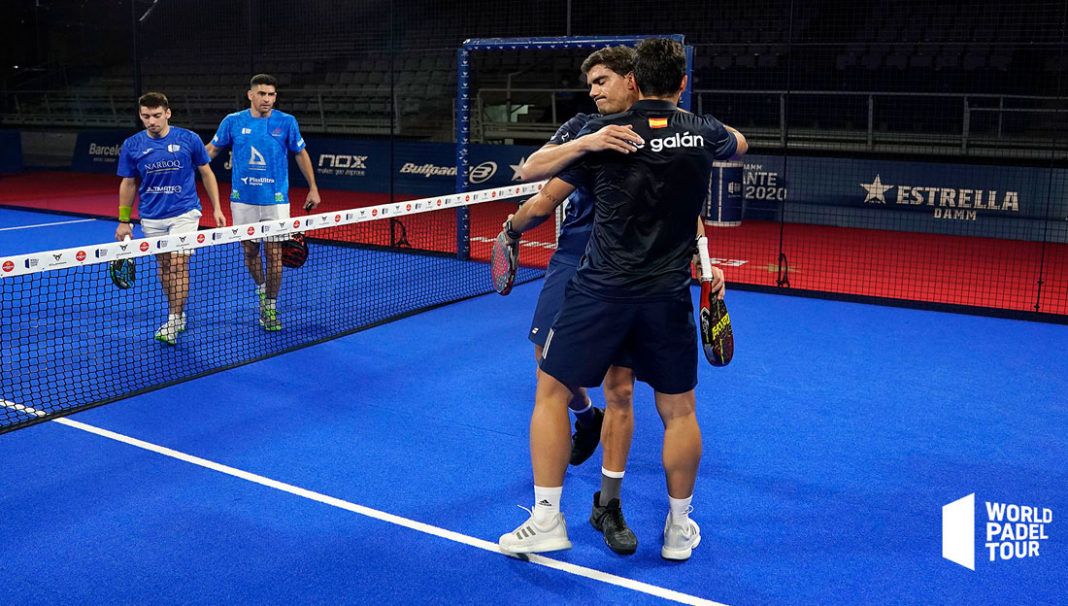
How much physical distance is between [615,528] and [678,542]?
302 millimetres

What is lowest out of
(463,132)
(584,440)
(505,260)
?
(584,440)

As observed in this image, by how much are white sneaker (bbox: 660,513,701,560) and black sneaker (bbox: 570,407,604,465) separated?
3.78 ft

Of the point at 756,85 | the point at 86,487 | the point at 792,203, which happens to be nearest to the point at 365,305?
the point at 86,487

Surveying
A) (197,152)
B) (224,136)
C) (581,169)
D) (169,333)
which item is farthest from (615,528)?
(224,136)

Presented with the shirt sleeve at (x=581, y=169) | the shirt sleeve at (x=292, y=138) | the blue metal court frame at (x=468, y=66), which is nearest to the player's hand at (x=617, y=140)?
the shirt sleeve at (x=581, y=169)

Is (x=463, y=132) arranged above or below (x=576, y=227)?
above

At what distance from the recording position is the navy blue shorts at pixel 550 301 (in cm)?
482

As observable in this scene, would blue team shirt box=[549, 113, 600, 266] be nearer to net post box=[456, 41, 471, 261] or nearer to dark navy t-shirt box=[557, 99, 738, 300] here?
dark navy t-shirt box=[557, 99, 738, 300]

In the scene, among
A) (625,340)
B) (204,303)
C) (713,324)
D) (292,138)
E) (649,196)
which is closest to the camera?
(649,196)

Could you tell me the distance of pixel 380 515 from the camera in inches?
180

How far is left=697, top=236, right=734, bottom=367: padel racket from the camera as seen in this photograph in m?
4.02

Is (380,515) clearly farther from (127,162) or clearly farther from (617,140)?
(127,162)

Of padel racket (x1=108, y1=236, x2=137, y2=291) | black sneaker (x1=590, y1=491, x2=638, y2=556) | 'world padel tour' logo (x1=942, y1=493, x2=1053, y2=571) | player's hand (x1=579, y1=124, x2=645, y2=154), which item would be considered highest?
player's hand (x1=579, y1=124, x2=645, y2=154)

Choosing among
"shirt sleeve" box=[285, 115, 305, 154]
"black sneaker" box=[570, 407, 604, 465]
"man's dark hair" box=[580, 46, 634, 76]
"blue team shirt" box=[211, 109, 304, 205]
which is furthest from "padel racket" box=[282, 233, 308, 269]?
"man's dark hair" box=[580, 46, 634, 76]
